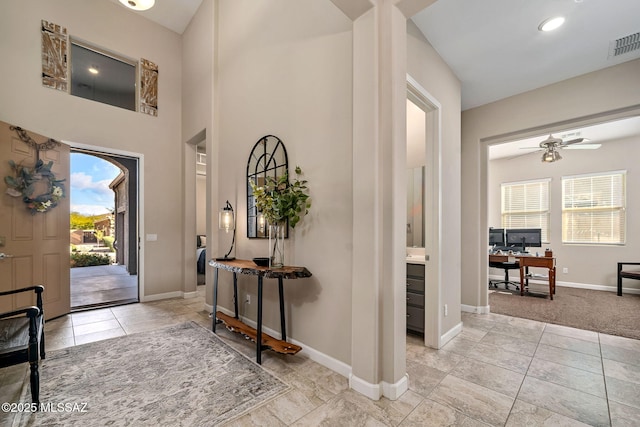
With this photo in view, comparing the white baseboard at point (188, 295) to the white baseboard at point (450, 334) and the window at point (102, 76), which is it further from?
the white baseboard at point (450, 334)

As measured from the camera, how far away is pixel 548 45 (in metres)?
2.86

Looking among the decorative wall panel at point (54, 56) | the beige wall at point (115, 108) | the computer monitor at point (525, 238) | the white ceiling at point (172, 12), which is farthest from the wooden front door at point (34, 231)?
the computer monitor at point (525, 238)

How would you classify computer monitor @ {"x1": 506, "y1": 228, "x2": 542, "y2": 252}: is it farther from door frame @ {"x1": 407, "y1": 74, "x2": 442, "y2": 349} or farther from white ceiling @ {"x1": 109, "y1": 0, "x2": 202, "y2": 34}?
white ceiling @ {"x1": 109, "y1": 0, "x2": 202, "y2": 34}

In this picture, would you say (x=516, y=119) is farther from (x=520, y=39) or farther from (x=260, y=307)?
(x=260, y=307)

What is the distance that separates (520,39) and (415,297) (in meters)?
2.92

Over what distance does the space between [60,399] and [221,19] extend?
481 centimetres

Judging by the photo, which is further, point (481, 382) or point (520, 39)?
point (520, 39)

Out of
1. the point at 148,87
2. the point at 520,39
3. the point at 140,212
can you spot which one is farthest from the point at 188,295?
the point at 520,39

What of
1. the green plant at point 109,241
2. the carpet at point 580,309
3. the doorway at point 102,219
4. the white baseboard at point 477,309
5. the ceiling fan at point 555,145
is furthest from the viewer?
the green plant at point 109,241

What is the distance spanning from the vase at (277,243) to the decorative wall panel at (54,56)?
402 cm

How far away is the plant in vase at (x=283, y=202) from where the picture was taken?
2.50 metres

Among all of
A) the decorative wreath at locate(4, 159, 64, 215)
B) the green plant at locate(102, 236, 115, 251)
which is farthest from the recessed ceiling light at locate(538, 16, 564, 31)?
the green plant at locate(102, 236, 115, 251)

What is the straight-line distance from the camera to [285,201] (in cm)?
250

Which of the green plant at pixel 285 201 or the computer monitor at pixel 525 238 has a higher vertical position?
the green plant at pixel 285 201
